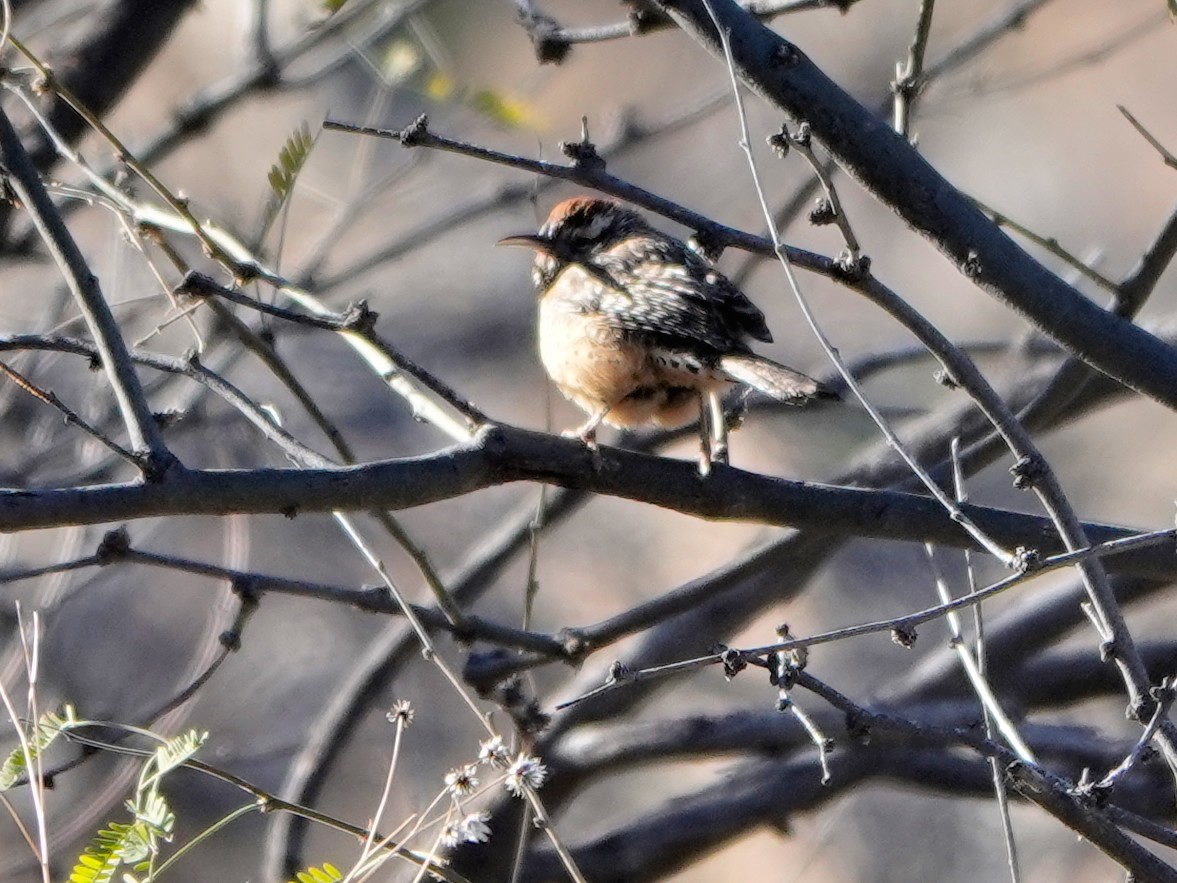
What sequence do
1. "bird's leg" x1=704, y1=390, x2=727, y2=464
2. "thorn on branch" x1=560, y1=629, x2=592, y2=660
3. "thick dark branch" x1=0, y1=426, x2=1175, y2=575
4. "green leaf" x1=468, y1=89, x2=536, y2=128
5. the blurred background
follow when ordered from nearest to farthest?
"thick dark branch" x1=0, y1=426, x2=1175, y2=575, "thorn on branch" x1=560, y1=629, x2=592, y2=660, "bird's leg" x1=704, y1=390, x2=727, y2=464, "green leaf" x1=468, y1=89, x2=536, y2=128, the blurred background

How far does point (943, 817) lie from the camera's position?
9078mm

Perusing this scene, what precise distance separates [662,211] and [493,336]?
27.9ft

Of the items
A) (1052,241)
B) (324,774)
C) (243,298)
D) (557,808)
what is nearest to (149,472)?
(243,298)

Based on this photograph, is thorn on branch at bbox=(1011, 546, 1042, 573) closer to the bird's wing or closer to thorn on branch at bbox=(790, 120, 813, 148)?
thorn on branch at bbox=(790, 120, 813, 148)

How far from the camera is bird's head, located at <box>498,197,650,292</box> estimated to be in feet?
16.8

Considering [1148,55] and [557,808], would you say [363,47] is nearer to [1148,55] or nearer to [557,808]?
[557,808]

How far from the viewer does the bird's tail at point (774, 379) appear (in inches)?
126

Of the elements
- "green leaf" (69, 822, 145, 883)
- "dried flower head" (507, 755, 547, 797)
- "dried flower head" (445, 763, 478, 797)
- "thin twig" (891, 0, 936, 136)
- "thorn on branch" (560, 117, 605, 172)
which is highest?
"thin twig" (891, 0, 936, 136)

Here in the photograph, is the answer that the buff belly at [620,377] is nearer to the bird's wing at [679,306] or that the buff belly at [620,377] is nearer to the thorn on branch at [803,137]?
the bird's wing at [679,306]

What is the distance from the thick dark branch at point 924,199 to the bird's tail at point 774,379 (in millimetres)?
420

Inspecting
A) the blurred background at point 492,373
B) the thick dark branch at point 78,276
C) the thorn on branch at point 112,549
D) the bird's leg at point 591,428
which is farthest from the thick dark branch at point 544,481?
the blurred background at point 492,373

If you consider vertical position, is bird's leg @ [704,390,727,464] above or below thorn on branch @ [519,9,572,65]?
below

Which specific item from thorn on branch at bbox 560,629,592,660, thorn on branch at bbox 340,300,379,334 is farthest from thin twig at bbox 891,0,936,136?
thorn on branch at bbox 560,629,592,660

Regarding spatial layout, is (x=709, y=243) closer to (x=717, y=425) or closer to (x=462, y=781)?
(x=462, y=781)
